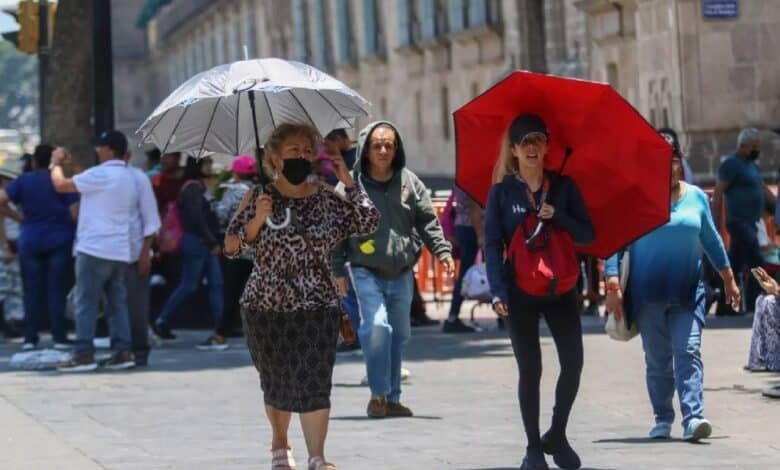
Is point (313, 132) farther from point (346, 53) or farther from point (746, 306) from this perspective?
point (346, 53)

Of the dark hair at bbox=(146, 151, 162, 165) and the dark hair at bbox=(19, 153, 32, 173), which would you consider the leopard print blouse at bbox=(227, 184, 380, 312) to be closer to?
the dark hair at bbox=(19, 153, 32, 173)

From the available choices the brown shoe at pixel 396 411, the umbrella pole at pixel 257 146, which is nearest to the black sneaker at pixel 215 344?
the brown shoe at pixel 396 411

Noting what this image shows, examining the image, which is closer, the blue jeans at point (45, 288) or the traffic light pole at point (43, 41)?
the blue jeans at point (45, 288)

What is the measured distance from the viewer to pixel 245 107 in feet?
36.7

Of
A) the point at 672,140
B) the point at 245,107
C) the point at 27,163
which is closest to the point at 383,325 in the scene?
the point at 245,107

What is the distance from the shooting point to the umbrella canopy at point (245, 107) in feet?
34.9

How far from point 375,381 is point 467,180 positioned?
2.15m

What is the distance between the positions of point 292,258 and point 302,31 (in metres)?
46.6

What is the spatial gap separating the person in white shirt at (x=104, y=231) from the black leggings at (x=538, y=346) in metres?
6.09

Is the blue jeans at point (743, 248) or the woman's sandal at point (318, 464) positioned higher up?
the blue jeans at point (743, 248)

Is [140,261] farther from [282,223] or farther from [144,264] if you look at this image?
[282,223]

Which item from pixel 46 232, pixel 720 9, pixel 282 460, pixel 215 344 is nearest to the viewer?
pixel 282 460

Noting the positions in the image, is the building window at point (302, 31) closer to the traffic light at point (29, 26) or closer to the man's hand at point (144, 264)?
the traffic light at point (29, 26)

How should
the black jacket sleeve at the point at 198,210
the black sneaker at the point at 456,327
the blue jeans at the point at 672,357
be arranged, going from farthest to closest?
the black sneaker at the point at 456,327 → the black jacket sleeve at the point at 198,210 → the blue jeans at the point at 672,357
